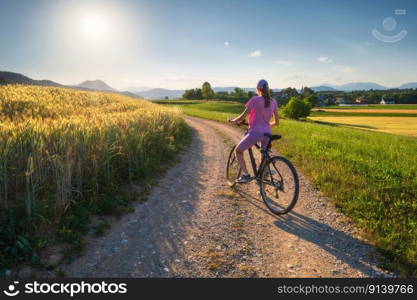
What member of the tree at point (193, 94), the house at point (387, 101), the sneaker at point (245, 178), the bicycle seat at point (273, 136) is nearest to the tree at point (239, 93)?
the tree at point (193, 94)

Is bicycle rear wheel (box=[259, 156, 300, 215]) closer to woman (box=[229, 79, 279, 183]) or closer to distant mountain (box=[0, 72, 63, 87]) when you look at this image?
woman (box=[229, 79, 279, 183])

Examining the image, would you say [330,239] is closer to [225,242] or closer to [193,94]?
[225,242]

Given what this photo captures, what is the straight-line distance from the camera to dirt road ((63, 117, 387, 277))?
13.4ft

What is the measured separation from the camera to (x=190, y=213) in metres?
6.20

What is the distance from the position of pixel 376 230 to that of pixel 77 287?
5586 millimetres

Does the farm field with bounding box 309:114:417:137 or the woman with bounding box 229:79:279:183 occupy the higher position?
the woman with bounding box 229:79:279:183

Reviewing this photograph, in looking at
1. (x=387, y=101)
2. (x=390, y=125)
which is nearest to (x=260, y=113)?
(x=390, y=125)

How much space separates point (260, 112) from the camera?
20.5 ft

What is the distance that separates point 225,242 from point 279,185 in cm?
214

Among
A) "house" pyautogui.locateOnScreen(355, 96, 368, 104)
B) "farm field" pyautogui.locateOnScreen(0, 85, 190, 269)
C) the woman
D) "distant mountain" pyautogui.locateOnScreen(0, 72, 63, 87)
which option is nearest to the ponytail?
the woman

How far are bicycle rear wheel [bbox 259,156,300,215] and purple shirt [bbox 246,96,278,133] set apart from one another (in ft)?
2.81
